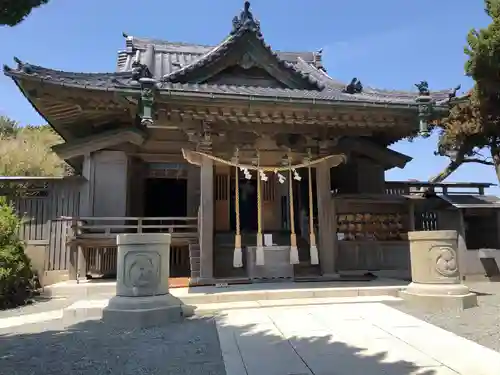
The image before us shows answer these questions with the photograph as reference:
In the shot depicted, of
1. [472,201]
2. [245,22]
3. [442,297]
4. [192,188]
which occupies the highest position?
[245,22]

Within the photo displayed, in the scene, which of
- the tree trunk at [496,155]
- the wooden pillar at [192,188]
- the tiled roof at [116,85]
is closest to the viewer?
the tiled roof at [116,85]

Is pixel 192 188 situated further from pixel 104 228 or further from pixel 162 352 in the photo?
pixel 162 352

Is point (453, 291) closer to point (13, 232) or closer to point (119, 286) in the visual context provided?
point (119, 286)

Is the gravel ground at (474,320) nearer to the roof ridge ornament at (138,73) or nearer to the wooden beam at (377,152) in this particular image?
the wooden beam at (377,152)

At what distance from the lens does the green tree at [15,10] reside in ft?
12.5

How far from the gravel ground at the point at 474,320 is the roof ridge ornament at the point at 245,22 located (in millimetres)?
7281

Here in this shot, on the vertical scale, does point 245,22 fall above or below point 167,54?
below

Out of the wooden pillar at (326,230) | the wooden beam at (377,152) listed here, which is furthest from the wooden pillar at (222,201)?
the wooden beam at (377,152)

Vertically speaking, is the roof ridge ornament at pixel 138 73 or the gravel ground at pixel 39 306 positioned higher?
the roof ridge ornament at pixel 138 73

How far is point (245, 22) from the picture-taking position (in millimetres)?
9773

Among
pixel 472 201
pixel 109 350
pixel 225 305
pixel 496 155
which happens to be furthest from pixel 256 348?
pixel 496 155

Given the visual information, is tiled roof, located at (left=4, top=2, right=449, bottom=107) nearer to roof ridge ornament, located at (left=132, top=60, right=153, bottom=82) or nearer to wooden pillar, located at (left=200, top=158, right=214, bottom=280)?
roof ridge ornament, located at (left=132, top=60, right=153, bottom=82)

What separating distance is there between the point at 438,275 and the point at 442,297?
44 centimetres

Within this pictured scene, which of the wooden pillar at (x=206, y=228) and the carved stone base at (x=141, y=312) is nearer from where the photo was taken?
the carved stone base at (x=141, y=312)
